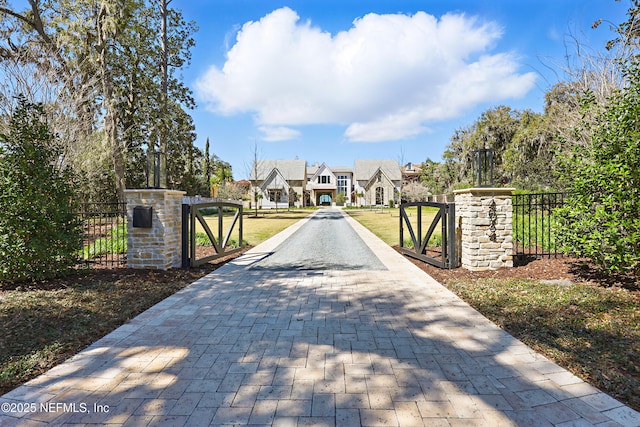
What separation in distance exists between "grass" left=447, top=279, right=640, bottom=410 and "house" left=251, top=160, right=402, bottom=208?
132ft

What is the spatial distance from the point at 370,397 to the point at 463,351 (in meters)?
1.28

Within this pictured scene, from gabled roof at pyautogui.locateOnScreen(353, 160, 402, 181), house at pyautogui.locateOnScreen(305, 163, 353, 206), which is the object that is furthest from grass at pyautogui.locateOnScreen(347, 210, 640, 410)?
house at pyautogui.locateOnScreen(305, 163, 353, 206)

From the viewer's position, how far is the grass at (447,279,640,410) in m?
2.73

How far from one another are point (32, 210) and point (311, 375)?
17.9 feet

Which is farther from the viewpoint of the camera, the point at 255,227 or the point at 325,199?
the point at 325,199

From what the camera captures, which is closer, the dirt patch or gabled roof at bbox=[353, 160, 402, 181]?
the dirt patch

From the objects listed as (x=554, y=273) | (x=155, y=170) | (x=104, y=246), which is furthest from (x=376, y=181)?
(x=155, y=170)

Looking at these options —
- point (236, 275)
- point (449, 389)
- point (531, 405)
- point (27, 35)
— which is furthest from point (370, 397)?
point (27, 35)

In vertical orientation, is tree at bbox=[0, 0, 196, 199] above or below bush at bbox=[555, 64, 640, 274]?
above

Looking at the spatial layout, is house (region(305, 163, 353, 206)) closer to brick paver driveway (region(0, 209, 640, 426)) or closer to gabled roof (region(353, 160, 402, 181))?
gabled roof (region(353, 160, 402, 181))

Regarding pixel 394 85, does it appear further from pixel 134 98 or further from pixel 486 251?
pixel 134 98

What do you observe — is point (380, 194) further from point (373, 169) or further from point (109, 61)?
point (109, 61)

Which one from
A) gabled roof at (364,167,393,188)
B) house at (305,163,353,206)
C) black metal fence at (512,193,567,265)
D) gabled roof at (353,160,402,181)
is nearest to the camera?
black metal fence at (512,193,567,265)

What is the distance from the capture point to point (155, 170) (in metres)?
6.60
